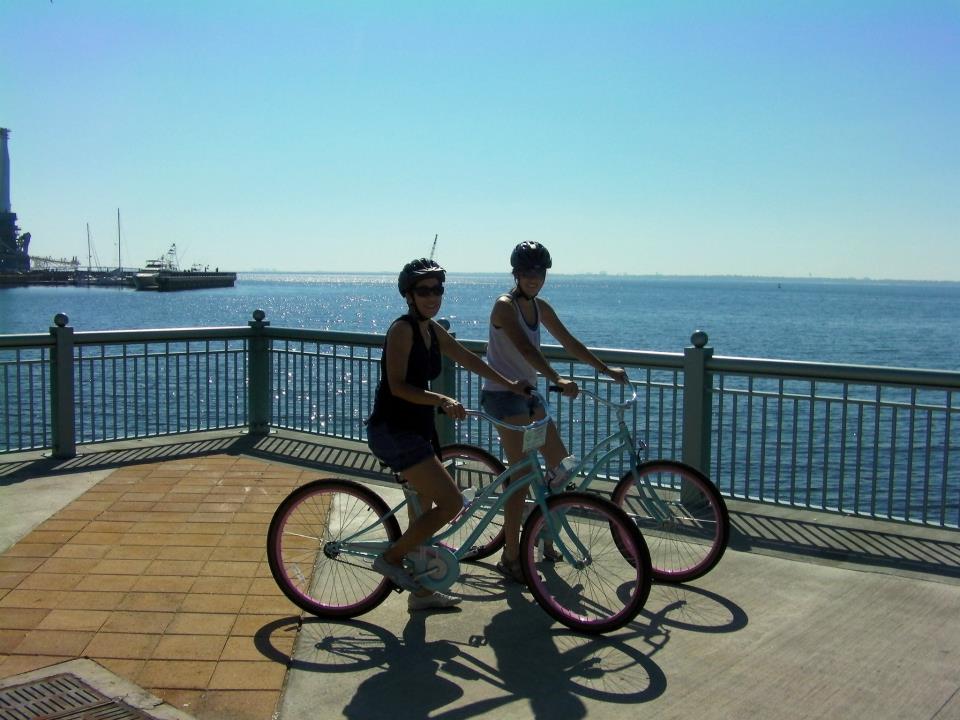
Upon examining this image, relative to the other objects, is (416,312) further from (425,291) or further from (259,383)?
(259,383)

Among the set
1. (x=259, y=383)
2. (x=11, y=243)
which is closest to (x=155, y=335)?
(x=259, y=383)

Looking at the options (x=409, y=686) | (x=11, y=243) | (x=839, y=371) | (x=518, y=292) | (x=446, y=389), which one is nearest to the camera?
A: (x=409, y=686)

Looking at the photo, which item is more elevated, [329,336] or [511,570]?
[329,336]

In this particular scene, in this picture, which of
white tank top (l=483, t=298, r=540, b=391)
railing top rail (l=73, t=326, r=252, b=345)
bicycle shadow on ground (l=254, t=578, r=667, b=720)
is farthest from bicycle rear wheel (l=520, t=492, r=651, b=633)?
railing top rail (l=73, t=326, r=252, b=345)

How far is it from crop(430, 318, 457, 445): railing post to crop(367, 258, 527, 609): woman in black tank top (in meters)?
3.51

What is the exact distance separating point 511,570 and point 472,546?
0.65m

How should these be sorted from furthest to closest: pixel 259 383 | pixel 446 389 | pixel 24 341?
pixel 259 383 < pixel 446 389 < pixel 24 341

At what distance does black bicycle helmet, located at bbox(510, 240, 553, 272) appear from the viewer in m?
5.63

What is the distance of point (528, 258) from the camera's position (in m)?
5.63

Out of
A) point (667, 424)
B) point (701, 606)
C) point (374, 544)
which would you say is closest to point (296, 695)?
point (374, 544)

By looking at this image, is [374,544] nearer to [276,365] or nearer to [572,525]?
[572,525]

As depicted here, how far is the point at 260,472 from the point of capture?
8500mm

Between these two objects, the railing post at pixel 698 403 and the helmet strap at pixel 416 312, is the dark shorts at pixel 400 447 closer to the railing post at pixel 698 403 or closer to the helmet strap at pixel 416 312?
the helmet strap at pixel 416 312

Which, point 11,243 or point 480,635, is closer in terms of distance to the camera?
point 480,635
